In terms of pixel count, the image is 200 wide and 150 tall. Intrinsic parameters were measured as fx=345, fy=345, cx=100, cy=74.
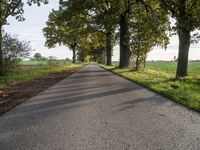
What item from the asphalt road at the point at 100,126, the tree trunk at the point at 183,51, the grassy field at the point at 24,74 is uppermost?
the tree trunk at the point at 183,51

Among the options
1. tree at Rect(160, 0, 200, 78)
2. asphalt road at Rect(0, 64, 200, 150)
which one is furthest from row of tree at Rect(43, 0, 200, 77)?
asphalt road at Rect(0, 64, 200, 150)

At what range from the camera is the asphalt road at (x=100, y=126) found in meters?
6.55

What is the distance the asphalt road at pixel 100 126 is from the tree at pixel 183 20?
11295 millimetres

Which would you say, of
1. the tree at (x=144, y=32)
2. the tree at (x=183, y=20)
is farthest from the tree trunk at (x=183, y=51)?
the tree at (x=144, y=32)

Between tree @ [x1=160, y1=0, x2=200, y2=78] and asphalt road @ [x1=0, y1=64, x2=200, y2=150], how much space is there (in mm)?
11295

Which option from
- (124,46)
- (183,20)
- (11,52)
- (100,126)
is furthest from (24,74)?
(100,126)

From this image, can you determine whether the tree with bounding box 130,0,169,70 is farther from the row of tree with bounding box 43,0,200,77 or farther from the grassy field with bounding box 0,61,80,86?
the grassy field with bounding box 0,61,80,86

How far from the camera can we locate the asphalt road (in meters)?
6.55

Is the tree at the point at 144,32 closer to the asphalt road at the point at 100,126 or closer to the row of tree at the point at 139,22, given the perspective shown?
the row of tree at the point at 139,22

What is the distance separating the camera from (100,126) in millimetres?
8141

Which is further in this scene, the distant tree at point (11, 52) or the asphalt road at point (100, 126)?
the distant tree at point (11, 52)

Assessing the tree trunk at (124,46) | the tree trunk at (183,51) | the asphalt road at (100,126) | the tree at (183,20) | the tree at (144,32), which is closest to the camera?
the asphalt road at (100,126)

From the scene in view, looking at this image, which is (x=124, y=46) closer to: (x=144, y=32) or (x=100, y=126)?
(x=144, y=32)

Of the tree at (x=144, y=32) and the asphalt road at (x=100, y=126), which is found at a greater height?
the tree at (x=144, y=32)
